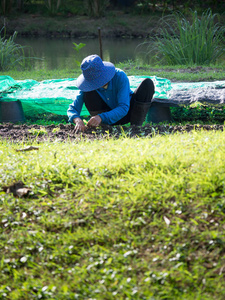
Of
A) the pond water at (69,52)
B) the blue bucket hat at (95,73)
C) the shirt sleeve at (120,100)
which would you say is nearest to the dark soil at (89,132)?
the shirt sleeve at (120,100)

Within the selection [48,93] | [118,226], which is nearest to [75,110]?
[48,93]

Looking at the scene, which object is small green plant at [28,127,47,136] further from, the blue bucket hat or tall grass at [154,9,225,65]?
tall grass at [154,9,225,65]

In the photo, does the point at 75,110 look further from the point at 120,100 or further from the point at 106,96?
the point at 120,100

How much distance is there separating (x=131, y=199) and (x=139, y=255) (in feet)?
1.31

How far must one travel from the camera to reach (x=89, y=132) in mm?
4145

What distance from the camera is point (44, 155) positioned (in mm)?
3180

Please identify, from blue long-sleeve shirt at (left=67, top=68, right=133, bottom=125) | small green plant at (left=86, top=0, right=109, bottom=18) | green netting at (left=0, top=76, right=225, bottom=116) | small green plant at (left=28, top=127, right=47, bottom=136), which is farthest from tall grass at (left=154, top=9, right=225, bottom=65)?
small green plant at (left=86, top=0, right=109, bottom=18)

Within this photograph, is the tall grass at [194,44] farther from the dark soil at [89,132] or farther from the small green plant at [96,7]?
the small green plant at [96,7]

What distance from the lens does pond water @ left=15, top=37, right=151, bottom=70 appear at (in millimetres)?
12542

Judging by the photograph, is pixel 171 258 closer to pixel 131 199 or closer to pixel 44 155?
pixel 131 199

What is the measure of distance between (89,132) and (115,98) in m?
0.61

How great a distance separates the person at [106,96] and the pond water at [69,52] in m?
7.11

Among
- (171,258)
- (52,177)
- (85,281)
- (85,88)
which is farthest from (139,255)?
(85,88)

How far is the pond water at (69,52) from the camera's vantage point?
1254 cm
